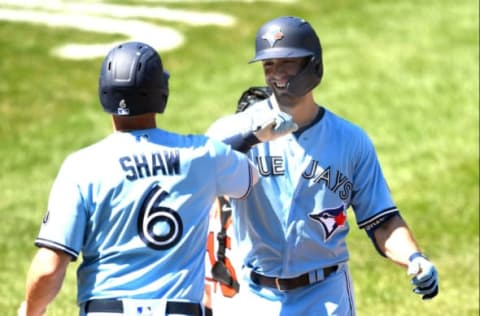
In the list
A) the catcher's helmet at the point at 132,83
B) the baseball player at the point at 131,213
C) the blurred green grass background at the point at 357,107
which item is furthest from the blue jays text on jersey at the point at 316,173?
the blurred green grass background at the point at 357,107

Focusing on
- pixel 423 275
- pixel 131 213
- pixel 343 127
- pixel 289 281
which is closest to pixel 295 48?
pixel 343 127

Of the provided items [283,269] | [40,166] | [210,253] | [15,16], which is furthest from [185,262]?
[15,16]

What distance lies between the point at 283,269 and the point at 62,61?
48.8ft

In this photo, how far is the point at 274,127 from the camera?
6695mm

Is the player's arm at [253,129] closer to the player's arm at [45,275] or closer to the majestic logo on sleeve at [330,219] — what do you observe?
the majestic logo on sleeve at [330,219]

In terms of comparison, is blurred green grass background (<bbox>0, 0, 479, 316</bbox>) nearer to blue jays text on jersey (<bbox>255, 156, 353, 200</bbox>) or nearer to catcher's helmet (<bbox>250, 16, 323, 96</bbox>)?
blue jays text on jersey (<bbox>255, 156, 353, 200</bbox>)

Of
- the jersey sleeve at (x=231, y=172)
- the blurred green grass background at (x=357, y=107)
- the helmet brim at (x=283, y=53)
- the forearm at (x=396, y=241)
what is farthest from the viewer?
the blurred green grass background at (x=357, y=107)

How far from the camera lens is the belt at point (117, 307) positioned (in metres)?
5.90

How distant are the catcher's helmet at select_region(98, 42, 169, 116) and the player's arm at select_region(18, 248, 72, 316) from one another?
786 mm

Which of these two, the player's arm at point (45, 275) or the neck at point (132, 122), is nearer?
the player's arm at point (45, 275)

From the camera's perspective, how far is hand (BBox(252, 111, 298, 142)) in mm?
6680

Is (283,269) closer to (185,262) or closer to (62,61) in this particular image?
(185,262)

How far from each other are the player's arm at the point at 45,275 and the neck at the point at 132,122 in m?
0.72

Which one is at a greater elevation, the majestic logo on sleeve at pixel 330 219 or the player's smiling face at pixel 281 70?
the player's smiling face at pixel 281 70
